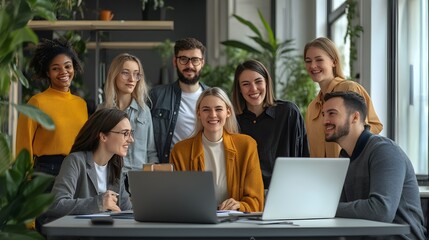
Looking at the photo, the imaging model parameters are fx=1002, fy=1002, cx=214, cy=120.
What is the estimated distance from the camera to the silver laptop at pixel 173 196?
3.58 meters

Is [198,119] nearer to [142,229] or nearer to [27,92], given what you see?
[142,229]

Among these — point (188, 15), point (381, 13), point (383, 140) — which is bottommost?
point (383, 140)

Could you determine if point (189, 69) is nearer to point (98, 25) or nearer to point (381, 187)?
point (381, 187)

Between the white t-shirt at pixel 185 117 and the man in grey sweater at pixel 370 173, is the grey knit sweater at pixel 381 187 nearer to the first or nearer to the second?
the man in grey sweater at pixel 370 173

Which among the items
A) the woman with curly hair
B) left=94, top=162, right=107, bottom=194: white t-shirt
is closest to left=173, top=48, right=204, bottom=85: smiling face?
the woman with curly hair

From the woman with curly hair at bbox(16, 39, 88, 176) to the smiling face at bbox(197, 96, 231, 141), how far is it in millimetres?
869

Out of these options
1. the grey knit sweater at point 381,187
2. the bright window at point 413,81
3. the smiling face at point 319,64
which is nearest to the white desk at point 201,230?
the grey knit sweater at point 381,187

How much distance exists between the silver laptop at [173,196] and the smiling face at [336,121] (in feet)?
3.10

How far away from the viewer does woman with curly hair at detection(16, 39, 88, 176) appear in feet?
17.4

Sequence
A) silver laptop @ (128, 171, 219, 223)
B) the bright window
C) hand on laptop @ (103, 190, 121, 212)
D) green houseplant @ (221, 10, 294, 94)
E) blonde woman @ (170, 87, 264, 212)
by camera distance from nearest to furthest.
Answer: silver laptop @ (128, 171, 219, 223) < hand on laptop @ (103, 190, 121, 212) < blonde woman @ (170, 87, 264, 212) < the bright window < green houseplant @ (221, 10, 294, 94)

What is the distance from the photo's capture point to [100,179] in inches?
184

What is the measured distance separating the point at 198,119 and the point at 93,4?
12.3 meters

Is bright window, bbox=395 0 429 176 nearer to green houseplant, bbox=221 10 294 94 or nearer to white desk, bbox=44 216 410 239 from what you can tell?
green houseplant, bbox=221 10 294 94

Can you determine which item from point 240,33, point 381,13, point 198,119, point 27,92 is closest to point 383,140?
point 198,119
